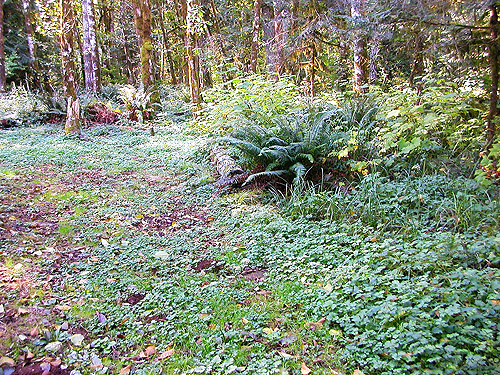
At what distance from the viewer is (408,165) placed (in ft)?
17.9

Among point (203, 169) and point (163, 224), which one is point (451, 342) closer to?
point (163, 224)

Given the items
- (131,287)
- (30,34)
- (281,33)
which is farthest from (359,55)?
(30,34)

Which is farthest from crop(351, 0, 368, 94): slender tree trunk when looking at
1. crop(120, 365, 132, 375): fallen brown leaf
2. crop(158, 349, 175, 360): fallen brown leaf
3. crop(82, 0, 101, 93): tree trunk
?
crop(82, 0, 101, 93): tree trunk

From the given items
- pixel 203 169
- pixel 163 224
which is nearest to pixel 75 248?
pixel 163 224

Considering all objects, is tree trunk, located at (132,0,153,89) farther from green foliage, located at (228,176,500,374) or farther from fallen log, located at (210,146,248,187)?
green foliage, located at (228,176,500,374)

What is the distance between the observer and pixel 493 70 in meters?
4.51

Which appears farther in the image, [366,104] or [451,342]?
[366,104]

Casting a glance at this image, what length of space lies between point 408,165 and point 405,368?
152 inches

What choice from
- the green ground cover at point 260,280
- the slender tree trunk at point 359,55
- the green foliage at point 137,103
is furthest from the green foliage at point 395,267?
the green foliage at point 137,103

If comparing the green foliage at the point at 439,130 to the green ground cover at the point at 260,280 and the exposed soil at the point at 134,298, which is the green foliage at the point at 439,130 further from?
the exposed soil at the point at 134,298

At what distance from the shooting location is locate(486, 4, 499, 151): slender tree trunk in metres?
4.35

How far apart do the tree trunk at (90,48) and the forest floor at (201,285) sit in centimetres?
1294

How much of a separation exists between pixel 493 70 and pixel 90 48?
664 inches

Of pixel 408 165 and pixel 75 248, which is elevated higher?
pixel 408 165
